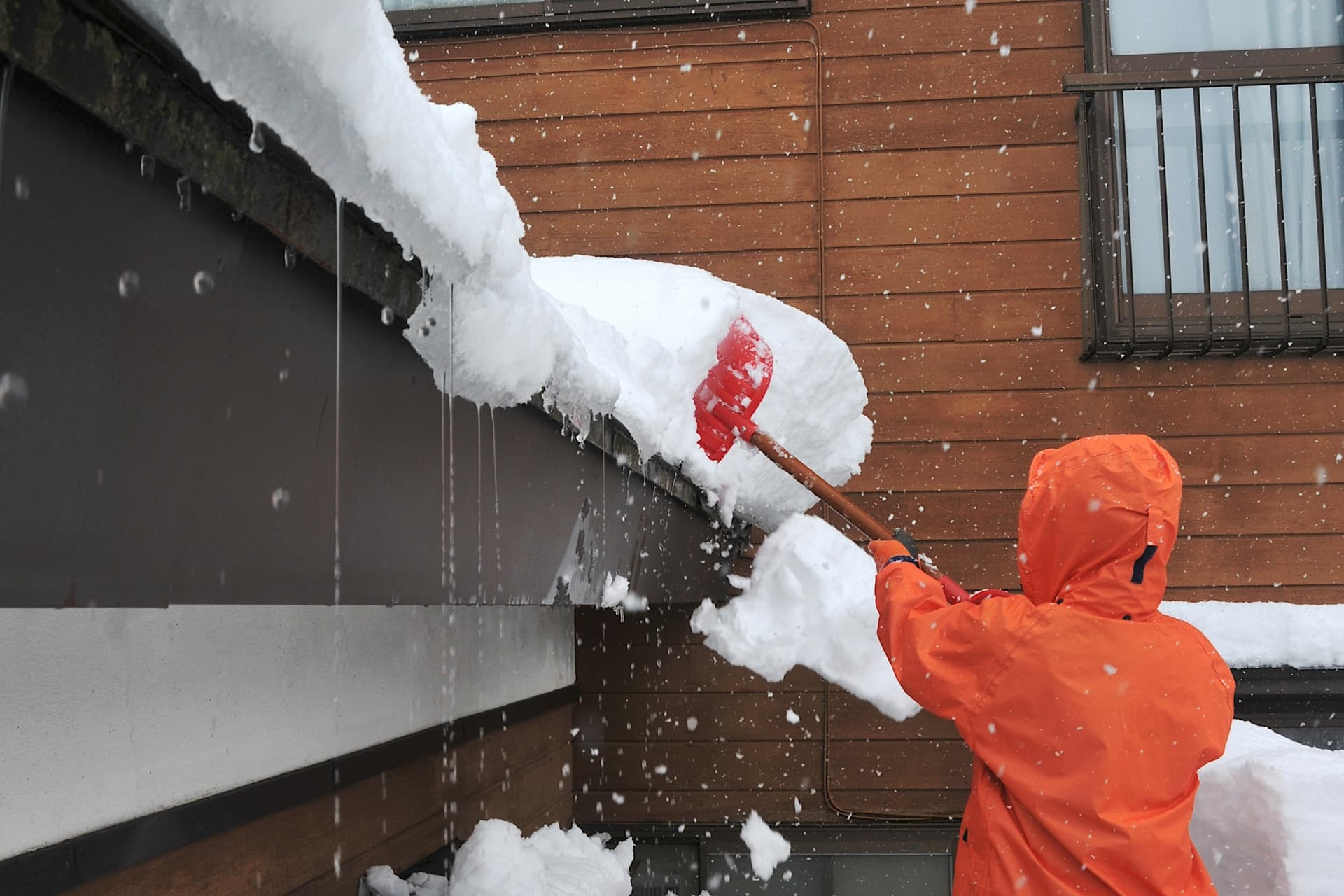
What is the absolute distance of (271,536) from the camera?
70 centimetres

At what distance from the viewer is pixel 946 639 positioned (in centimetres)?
177

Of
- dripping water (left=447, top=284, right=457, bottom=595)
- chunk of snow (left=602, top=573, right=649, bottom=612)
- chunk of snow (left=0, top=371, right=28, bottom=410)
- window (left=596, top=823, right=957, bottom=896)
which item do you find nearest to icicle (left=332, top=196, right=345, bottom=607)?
dripping water (left=447, top=284, right=457, bottom=595)

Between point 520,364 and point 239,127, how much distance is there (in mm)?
484

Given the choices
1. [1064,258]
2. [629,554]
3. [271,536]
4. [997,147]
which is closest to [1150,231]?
[1064,258]

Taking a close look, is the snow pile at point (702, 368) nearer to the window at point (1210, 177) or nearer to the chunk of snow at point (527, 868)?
the chunk of snow at point (527, 868)

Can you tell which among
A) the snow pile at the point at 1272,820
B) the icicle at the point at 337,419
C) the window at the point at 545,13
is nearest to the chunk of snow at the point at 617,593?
the icicle at the point at 337,419

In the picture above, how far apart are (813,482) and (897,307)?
4.89 ft

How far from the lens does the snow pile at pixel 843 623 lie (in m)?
3.41

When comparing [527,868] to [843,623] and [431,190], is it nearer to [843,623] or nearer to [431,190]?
[843,623]

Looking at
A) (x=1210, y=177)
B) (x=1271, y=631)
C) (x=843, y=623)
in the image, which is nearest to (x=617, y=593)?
(x=843, y=623)

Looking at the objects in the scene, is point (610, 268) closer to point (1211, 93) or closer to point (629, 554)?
point (629, 554)

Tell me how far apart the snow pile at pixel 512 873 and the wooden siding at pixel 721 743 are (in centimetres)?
118

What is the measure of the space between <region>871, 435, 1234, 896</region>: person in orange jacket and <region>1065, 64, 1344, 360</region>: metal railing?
214 centimetres

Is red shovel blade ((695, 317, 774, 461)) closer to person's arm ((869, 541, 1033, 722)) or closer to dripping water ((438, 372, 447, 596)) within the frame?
person's arm ((869, 541, 1033, 722))
